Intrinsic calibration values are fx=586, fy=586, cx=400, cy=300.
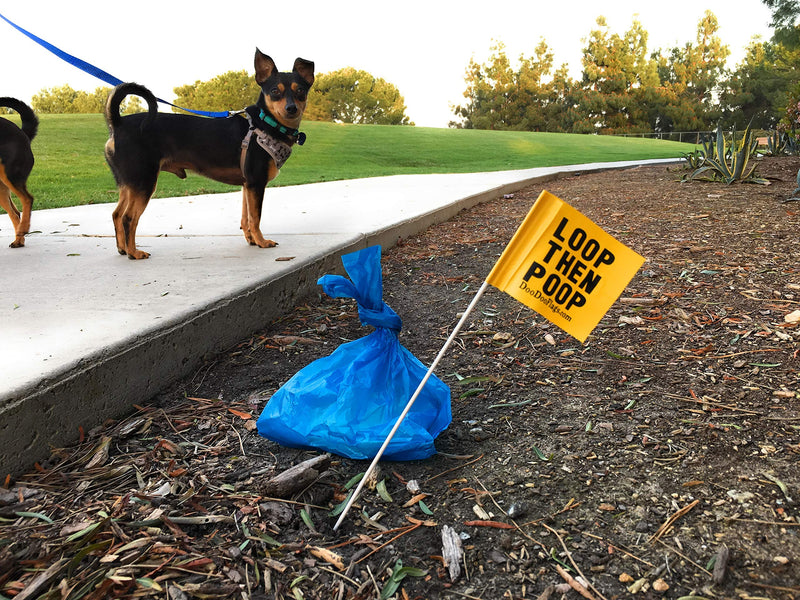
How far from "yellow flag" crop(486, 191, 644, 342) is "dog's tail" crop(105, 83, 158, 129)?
2824mm

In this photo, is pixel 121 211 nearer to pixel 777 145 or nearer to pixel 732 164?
pixel 732 164

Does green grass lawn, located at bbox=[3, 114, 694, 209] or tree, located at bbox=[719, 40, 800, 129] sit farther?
tree, located at bbox=[719, 40, 800, 129]

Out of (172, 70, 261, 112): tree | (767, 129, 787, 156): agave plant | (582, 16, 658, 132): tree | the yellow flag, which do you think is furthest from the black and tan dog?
(582, 16, 658, 132): tree

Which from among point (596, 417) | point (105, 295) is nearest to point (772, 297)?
point (596, 417)

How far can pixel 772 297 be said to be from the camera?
3.35 metres

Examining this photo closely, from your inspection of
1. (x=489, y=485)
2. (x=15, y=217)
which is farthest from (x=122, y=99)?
(x=489, y=485)

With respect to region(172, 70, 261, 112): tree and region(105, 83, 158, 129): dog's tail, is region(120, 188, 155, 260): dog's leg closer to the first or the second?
region(105, 83, 158, 129): dog's tail

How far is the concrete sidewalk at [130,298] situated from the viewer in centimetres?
201

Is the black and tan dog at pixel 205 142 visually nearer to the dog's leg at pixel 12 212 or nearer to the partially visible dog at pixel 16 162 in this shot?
the partially visible dog at pixel 16 162

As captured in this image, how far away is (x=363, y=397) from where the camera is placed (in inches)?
79.7

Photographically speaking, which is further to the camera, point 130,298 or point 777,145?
point 777,145

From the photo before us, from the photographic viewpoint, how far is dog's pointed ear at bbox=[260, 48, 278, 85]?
147 inches

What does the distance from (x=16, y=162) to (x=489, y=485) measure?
4.06 meters

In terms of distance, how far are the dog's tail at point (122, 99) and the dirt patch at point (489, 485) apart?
1.61 meters
